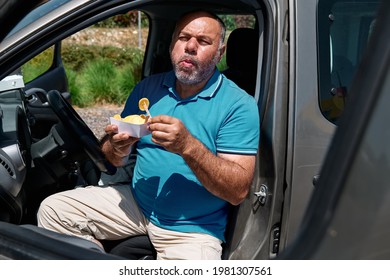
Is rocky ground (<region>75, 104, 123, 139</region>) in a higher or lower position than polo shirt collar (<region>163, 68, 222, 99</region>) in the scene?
lower

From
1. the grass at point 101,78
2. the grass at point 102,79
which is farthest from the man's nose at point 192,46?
the grass at point 102,79

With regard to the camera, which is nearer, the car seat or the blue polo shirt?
the blue polo shirt

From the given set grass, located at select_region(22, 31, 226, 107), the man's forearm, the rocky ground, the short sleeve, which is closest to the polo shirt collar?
the short sleeve

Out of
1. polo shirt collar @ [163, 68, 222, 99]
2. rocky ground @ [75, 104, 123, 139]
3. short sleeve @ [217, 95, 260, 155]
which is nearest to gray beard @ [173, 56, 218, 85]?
polo shirt collar @ [163, 68, 222, 99]

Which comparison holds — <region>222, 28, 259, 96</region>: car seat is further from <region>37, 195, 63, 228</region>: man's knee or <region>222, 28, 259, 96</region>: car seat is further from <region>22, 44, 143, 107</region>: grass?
<region>22, 44, 143, 107</region>: grass

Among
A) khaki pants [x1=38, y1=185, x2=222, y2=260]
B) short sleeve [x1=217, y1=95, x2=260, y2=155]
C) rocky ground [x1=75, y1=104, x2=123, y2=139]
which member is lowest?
rocky ground [x1=75, y1=104, x2=123, y2=139]

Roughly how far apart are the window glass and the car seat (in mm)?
667

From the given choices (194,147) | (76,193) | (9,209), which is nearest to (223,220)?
(194,147)

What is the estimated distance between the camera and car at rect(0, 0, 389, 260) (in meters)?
1.37

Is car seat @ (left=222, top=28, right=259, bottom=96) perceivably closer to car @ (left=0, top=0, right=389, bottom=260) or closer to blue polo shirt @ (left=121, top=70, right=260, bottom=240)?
car @ (left=0, top=0, right=389, bottom=260)

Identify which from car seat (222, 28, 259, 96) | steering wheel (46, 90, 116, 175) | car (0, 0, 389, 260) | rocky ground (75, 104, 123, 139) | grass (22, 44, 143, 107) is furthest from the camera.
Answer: grass (22, 44, 143, 107)

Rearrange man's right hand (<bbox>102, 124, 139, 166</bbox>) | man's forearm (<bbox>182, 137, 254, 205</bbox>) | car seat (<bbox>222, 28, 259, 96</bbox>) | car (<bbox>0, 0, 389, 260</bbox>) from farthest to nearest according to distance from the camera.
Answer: car seat (<bbox>222, 28, 259, 96</bbox>) → man's right hand (<bbox>102, 124, 139, 166</bbox>) → man's forearm (<bbox>182, 137, 254, 205</bbox>) → car (<bbox>0, 0, 389, 260</bbox>)

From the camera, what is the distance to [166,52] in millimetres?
4312
